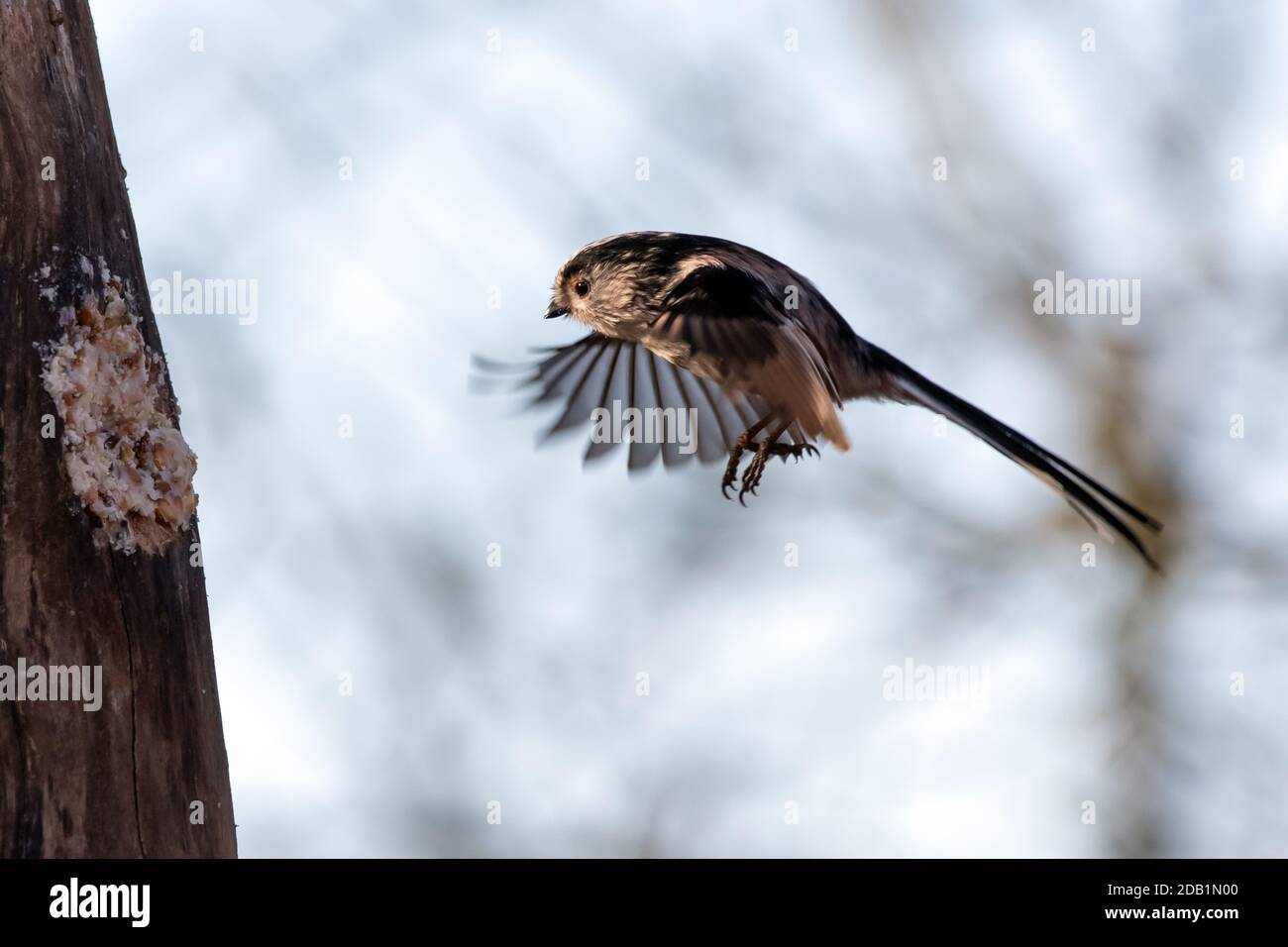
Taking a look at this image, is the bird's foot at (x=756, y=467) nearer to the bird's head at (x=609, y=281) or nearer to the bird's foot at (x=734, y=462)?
the bird's foot at (x=734, y=462)

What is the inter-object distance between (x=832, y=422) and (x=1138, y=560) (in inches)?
216

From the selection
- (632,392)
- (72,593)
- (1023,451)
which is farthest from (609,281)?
(72,593)

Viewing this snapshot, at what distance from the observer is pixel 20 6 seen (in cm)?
297

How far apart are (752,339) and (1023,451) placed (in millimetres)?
978

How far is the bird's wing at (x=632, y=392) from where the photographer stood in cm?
480

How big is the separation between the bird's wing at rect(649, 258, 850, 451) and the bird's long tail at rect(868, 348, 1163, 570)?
500mm

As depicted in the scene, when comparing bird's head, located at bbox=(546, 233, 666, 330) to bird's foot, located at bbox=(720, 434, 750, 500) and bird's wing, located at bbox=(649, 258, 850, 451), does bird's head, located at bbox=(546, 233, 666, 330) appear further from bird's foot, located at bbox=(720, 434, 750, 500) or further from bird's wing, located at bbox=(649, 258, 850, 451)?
bird's foot, located at bbox=(720, 434, 750, 500)

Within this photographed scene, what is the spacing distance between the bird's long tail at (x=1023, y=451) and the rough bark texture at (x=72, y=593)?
2.37 m

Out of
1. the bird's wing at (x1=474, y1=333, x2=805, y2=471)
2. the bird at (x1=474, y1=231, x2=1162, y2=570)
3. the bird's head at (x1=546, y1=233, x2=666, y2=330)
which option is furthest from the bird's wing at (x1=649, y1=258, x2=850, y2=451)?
the bird's wing at (x1=474, y1=333, x2=805, y2=471)

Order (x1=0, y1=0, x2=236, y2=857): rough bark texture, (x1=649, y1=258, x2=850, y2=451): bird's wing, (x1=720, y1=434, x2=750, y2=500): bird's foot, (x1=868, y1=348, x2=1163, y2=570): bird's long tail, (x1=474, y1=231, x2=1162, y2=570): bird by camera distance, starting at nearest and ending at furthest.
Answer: (x1=0, y1=0, x2=236, y2=857): rough bark texture < (x1=649, y1=258, x2=850, y2=451): bird's wing < (x1=474, y1=231, x2=1162, y2=570): bird < (x1=868, y1=348, x2=1163, y2=570): bird's long tail < (x1=720, y1=434, x2=750, y2=500): bird's foot

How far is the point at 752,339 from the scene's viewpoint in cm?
374

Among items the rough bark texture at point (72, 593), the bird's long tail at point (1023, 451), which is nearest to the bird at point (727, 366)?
the bird's long tail at point (1023, 451)

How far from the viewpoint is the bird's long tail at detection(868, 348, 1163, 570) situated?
388 centimetres
